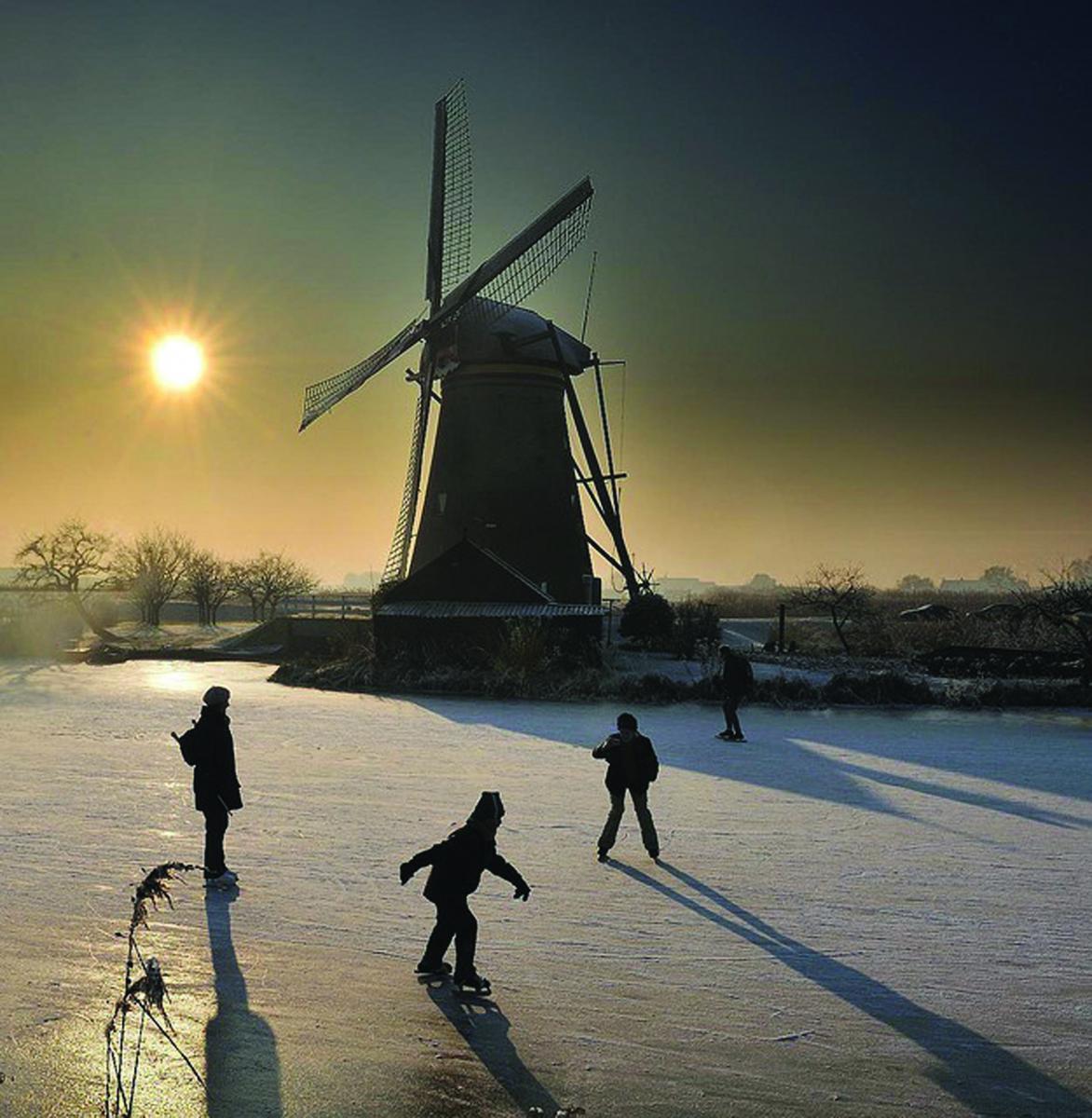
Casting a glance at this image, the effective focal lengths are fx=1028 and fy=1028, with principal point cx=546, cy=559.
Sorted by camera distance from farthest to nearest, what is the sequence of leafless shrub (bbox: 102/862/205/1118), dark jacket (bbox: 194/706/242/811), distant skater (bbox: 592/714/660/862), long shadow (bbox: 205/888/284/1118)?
distant skater (bbox: 592/714/660/862) < dark jacket (bbox: 194/706/242/811) < long shadow (bbox: 205/888/284/1118) < leafless shrub (bbox: 102/862/205/1118)

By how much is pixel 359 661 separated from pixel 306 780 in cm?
1382

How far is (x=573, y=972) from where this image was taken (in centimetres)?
650

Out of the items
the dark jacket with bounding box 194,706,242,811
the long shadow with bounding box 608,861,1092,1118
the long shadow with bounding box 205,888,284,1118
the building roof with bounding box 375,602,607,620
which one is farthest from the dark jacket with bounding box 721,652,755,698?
the long shadow with bounding box 205,888,284,1118

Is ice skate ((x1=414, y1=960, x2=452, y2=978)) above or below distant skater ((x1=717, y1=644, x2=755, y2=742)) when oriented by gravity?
below

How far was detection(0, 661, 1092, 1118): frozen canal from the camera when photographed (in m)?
5.14

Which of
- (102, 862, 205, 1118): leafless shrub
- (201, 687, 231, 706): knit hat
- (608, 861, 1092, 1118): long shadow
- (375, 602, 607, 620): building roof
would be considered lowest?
(608, 861, 1092, 1118): long shadow

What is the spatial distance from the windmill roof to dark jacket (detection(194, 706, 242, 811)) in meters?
21.9

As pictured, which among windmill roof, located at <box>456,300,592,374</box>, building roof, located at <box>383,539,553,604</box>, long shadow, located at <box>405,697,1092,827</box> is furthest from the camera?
windmill roof, located at <box>456,300,592,374</box>

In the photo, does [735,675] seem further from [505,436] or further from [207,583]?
[207,583]

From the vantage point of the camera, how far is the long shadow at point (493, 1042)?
498 cm

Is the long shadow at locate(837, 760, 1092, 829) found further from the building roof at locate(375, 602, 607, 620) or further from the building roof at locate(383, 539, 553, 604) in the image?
the building roof at locate(383, 539, 553, 604)

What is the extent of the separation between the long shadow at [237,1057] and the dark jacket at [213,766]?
1.96 meters

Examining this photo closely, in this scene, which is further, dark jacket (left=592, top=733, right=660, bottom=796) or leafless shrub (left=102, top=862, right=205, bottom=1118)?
dark jacket (left=592, top=733, right=660, bottom=796)

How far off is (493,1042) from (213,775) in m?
3.95
